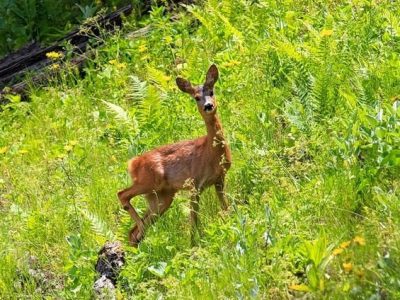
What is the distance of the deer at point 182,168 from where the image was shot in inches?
326

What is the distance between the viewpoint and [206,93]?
27.7ft

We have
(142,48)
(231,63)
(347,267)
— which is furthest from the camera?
(142,48)

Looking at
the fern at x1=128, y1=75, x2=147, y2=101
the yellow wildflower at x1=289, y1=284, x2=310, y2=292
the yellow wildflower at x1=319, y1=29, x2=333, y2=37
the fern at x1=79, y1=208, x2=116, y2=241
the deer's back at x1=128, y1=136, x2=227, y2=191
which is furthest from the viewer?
the fern at x1=128, y1=75, x2=147, y2=101

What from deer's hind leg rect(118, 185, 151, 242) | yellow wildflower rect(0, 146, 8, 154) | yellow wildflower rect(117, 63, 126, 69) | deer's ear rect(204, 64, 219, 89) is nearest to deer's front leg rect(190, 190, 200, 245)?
deer's hind leg rect(118, 185, 151, 242)

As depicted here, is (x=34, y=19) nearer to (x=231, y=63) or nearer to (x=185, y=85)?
(x=231, y=63)

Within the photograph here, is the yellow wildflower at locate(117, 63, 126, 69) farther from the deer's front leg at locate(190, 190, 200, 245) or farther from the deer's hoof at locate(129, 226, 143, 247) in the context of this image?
the deer's front leg at locate(190, 190, 200, 245)

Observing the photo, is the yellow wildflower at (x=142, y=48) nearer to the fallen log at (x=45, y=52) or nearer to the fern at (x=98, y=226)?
the fallen log at (x=45, y=52)

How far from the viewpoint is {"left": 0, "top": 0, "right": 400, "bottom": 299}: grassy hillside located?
654cm

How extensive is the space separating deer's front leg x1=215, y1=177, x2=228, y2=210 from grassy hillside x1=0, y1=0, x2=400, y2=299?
0.07 metres

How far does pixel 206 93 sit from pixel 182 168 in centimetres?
65

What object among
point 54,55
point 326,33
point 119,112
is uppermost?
point 326,33

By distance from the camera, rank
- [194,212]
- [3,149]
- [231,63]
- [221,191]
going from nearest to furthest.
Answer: [194,212]
[221,191]
[231,63]
[3,149]

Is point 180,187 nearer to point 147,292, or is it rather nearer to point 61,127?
point 147,292

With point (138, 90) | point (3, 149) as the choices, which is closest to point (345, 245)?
point (138, 90)
